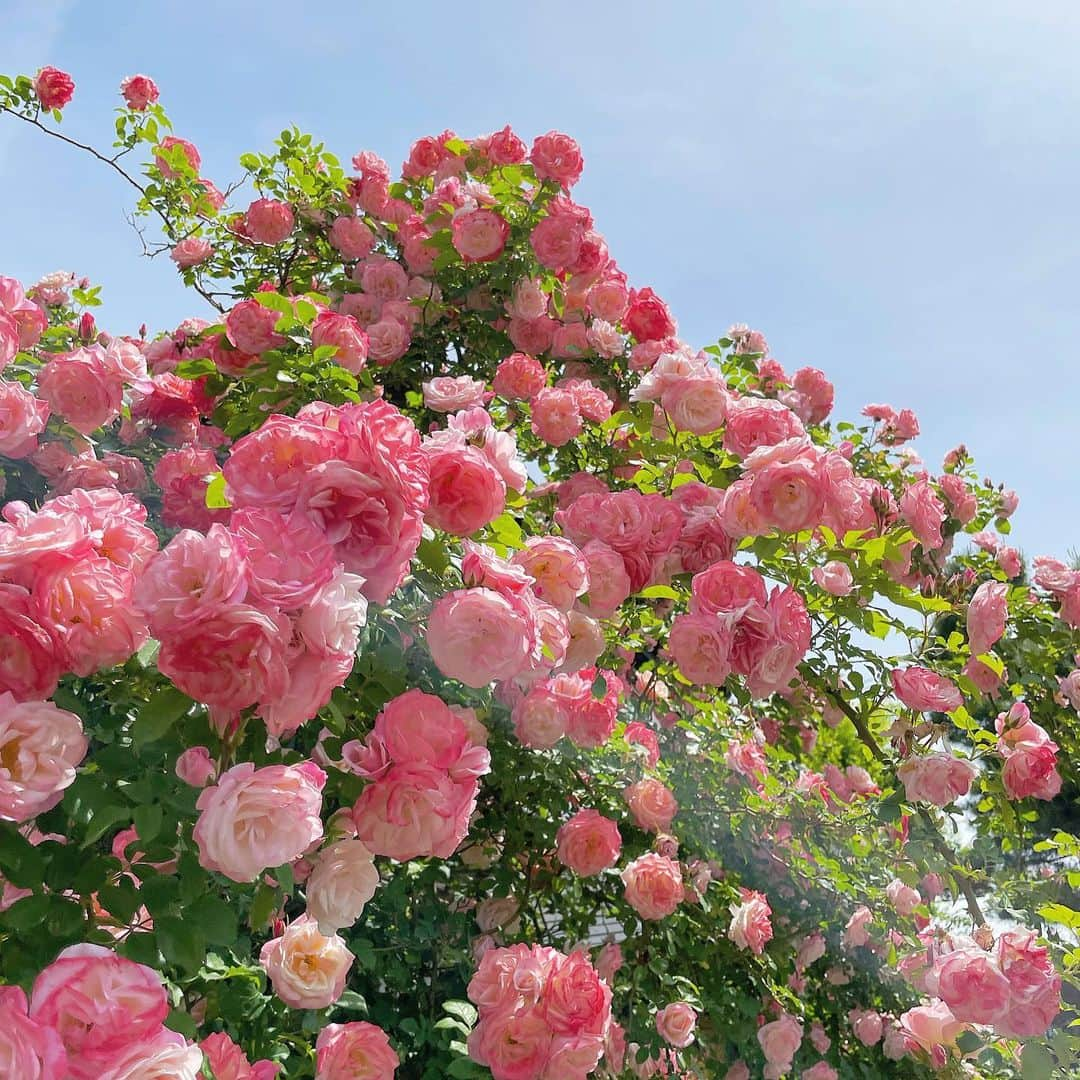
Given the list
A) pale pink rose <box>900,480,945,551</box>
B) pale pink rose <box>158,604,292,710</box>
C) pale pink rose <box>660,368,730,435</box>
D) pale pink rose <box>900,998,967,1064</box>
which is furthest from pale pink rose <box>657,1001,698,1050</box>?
pale pink rose <box>158,604,292,710</box>

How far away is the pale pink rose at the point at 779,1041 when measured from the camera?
2.63 metres

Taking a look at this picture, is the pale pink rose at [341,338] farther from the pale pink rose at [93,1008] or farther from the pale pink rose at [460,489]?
the pale pink rose at [93,1008]

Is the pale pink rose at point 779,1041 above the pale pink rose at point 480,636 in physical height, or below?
below

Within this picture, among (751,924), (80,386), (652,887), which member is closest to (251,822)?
(80,386)

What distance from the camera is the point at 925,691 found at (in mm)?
1726

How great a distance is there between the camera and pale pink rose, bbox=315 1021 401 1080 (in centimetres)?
145

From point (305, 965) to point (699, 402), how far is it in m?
1.20

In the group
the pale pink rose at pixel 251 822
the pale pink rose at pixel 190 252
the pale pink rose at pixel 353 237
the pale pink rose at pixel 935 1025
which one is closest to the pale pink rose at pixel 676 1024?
the pale pink rose at pixel 935 1025

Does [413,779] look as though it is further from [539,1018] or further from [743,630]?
[539,1018]

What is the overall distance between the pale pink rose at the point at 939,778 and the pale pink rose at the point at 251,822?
1.31 metres

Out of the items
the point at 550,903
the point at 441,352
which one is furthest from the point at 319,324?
the point at 550,903

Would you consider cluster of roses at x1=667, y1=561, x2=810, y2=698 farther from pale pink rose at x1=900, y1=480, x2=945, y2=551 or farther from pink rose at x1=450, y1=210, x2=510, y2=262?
pink rose at x1=450, y1=210, x2=510, y2=262

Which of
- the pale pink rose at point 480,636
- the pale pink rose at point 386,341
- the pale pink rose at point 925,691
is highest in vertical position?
the pale pink rose at point 386,341

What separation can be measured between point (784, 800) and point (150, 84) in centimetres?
333
